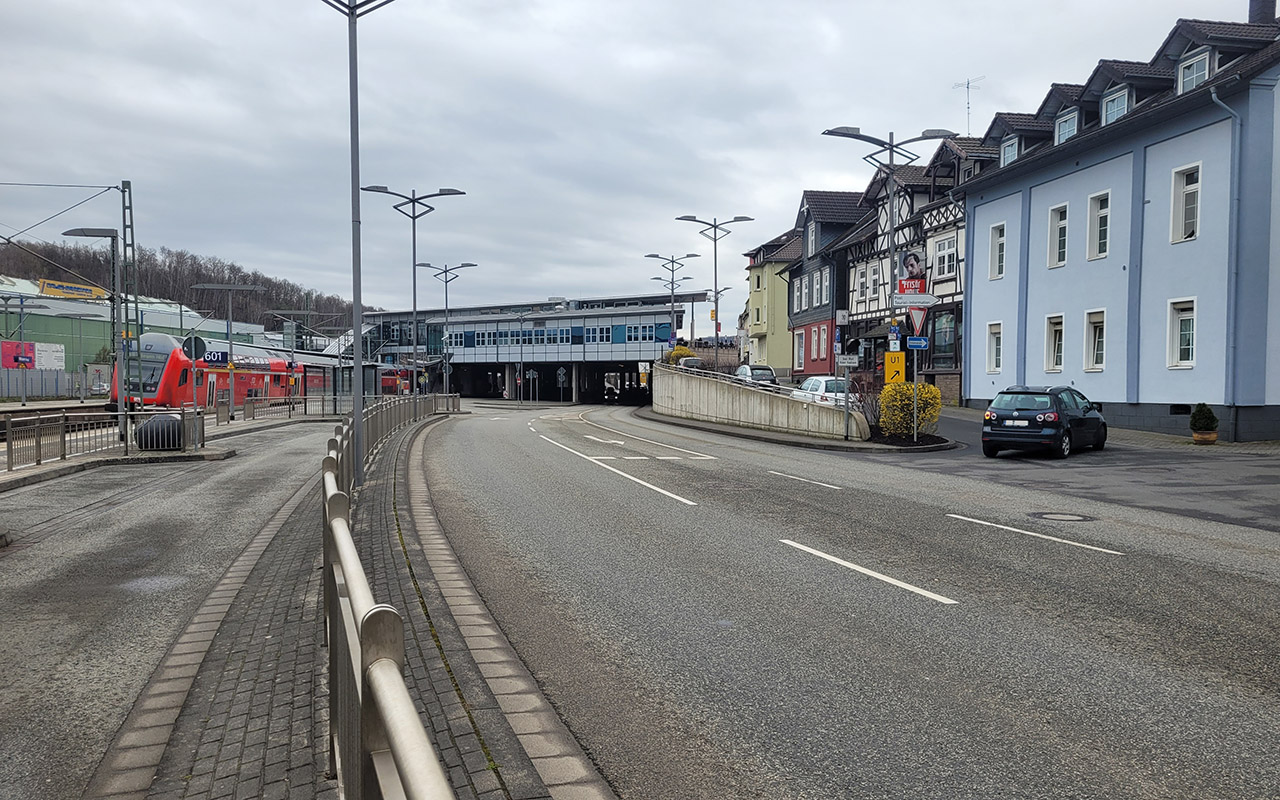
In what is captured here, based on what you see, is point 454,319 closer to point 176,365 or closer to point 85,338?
point 85,338

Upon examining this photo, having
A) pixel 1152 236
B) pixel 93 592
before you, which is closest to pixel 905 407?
pixel 1152 236

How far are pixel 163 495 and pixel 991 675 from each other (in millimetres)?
13442

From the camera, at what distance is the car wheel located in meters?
21.0

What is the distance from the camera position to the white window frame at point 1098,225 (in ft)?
97.3

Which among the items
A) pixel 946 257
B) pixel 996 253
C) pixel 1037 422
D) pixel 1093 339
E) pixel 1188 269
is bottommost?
pixel 1037 422

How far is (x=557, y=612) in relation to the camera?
694cm

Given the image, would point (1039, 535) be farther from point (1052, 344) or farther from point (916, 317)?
point (1052, 344)

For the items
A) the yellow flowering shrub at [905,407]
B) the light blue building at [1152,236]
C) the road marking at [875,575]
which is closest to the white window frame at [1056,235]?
the light blue building at [1152,236]

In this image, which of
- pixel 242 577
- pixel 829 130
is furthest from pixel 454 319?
pixel 242 577

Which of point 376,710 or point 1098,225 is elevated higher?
point 1098,225

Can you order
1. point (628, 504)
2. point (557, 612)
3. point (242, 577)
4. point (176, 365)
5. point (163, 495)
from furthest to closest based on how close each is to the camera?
point (176, 365), point (163, 495), point (628, 504), point (242, 577), point (557, 612)

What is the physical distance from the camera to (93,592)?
7.96 metres

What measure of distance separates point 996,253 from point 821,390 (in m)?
9.79

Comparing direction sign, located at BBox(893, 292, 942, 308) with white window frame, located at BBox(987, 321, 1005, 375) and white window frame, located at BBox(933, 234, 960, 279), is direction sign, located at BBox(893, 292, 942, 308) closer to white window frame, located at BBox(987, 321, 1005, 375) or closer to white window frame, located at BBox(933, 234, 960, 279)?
white window frame, located at BBox(987, 321, 1005, 375)
